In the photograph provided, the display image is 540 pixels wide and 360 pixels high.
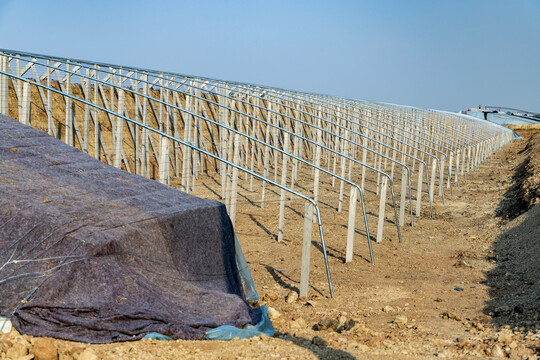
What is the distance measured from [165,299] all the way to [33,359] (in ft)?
4.55

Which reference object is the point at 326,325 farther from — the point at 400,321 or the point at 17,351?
the point at 17,351

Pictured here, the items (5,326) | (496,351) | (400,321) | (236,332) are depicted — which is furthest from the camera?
(400,321)

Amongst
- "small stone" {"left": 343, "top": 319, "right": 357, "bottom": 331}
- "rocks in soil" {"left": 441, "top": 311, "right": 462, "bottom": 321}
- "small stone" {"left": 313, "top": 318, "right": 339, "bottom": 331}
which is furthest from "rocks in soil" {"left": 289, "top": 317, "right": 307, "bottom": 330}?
"rocks in soil" {"left": 441, "top": 311, "right": 462, "bottom": 321}

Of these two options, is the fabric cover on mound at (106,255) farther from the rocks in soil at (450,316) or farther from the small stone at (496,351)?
the rocks in soil at (450,316)

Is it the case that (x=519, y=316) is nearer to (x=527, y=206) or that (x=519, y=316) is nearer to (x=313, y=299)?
(x=313, y=299)

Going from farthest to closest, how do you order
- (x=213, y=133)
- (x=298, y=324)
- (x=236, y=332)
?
(x=213, y=133), (x=298, y=324), (x=236, y=332)

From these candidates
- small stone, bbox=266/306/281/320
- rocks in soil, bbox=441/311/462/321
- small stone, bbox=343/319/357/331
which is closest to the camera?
small stone, bbox=343/319/357/331

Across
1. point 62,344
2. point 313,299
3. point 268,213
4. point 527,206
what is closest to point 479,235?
point 527,206

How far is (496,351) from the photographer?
5035 millimetres

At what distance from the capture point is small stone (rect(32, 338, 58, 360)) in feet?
14.4

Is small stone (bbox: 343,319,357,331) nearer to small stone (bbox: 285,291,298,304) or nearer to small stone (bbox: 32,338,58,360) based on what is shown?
small stone (bbox: 285,291,298,304)

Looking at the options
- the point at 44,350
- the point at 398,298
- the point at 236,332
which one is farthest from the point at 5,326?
the point at 398,298

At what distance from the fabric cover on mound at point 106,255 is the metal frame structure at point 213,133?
1653 millimetres

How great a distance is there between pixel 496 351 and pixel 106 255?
3.58m
